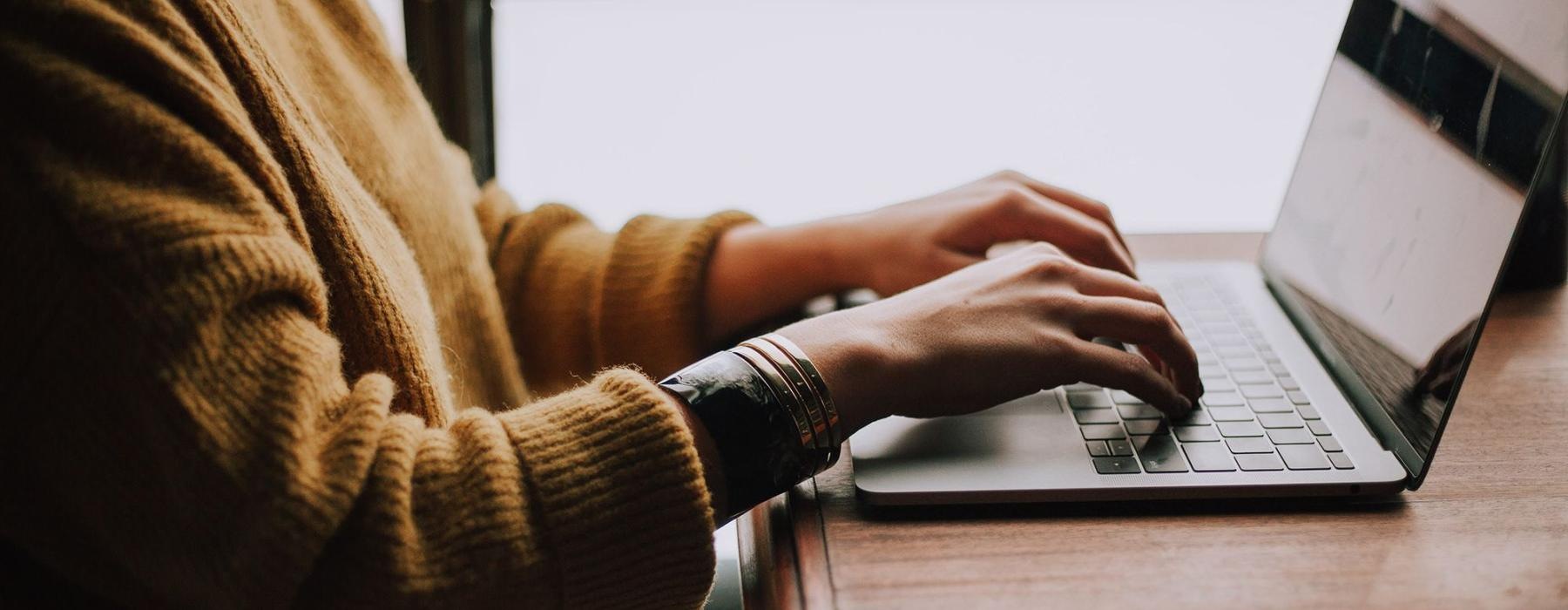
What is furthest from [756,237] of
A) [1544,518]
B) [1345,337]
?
[1544,518]

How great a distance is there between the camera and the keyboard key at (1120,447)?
1.85 feet

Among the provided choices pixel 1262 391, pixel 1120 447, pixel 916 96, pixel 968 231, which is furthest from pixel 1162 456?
pixel 916 96

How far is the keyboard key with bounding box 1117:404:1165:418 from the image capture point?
2.00 feet

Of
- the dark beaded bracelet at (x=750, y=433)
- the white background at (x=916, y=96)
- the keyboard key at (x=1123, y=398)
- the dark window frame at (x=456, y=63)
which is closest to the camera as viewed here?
the dark beaded bracelet at (x=750, y=433)

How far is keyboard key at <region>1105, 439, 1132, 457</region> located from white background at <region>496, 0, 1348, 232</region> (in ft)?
2.82

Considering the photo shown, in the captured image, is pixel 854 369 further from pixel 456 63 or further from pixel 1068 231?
pixel 456 63

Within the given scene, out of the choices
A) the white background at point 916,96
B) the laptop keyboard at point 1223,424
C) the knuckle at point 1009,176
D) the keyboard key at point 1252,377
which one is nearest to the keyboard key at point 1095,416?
the laptop keyboard at point 1223,424

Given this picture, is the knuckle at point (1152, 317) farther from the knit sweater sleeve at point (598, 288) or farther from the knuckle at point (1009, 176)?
the knit sweater sleeve at point (598, 288)

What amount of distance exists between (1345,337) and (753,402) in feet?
1.35

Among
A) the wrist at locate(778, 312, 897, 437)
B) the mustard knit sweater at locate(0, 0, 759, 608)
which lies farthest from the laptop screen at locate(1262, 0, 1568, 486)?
the mustard knit sweater at locate(0, 0, 759, 608)

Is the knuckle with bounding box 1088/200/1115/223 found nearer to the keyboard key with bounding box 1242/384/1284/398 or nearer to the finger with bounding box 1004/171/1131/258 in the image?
the finger with bounding box 1004/171/1131/258

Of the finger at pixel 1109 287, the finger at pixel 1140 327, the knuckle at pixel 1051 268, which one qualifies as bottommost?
the finger at pixel 1140 327

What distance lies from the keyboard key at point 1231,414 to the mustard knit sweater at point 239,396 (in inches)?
12.4

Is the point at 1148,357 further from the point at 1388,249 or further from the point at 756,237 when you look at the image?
the point at 756,237
